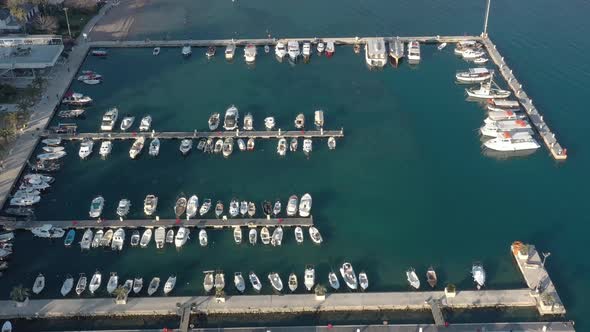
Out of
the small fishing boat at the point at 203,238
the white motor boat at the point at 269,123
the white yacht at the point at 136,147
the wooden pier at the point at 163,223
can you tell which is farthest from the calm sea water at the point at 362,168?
the wooden pier at the point at 163,223

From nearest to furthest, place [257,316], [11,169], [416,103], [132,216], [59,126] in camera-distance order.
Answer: [257,316] → [132,216] → [11,169] → [59,126] → [416,103]

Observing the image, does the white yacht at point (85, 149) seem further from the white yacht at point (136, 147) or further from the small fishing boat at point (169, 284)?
the small fishing boat at point (169, 284)

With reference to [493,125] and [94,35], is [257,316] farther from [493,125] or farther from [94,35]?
[94,35]

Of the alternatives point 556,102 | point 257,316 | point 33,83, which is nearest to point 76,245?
point 257,316

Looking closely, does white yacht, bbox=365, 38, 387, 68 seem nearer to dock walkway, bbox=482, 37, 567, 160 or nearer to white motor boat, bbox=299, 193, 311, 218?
dock walkway, bbox=482, 37, 567, 160

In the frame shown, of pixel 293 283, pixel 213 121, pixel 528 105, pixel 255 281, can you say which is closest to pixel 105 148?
pixel 213 121

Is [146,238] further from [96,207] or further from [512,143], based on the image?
Result: [512,143]
